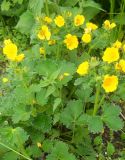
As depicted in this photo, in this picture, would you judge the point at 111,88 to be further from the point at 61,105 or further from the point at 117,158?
the point at 117,158

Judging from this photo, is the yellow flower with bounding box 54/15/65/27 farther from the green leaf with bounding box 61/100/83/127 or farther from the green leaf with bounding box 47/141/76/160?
the green leaf with bounding box 47/141/76/160

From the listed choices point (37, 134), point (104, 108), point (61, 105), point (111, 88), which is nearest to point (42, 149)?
point (37, 134)

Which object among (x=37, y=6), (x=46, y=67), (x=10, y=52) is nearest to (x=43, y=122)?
(x=46, y=67)

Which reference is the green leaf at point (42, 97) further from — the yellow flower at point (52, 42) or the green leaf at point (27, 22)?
the green leaf at point (27, 22)

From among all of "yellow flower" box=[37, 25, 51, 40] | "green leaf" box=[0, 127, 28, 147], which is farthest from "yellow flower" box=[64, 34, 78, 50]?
"green leaf" box=[0, 127, 28, 147]

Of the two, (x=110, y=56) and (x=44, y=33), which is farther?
(x=44, y=33)

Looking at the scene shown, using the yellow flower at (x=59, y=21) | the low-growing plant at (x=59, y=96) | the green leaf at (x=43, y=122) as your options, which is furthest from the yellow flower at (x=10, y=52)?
the green leaf at (x=43, y=122)

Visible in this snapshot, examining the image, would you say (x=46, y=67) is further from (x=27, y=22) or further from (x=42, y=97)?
(x=27, y=22)

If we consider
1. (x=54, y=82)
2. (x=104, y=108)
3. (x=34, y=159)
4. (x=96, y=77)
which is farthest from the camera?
(x=34, y=159)
